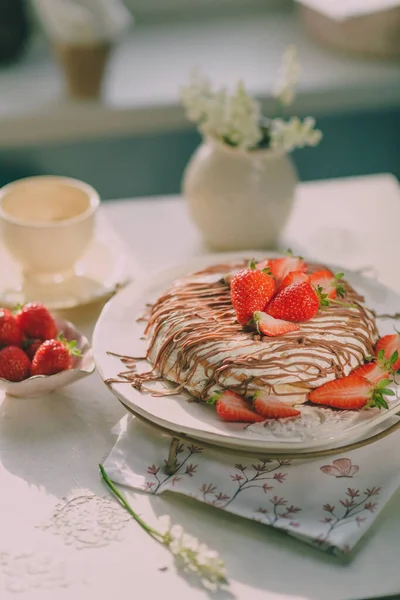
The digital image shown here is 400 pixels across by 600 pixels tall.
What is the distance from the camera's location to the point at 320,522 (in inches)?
40.8

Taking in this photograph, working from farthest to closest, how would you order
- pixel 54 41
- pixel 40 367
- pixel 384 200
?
pixel 54 41 → pixel 384 200 → pixel 40 367

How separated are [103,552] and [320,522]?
0.85ft

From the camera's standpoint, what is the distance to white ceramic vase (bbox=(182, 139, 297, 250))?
1621 millimetres

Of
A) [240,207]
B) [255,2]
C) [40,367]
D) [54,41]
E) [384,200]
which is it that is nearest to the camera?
[40,367]

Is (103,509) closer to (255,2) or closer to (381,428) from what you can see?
(381,428)

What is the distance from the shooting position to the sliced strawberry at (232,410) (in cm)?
110

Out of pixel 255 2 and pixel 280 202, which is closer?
pixel 280 202

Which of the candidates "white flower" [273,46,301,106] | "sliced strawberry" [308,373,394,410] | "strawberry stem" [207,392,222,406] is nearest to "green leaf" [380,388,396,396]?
"sliced strawberry" [308,373,394,410]

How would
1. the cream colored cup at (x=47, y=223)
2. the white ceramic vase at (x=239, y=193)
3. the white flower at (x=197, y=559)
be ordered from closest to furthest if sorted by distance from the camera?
the white flower at (x=197, y=559), the cream colored cup at (x=47, y=223), the white ceramic vase at (x=239, y=193)

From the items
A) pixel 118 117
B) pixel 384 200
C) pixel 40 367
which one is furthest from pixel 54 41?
pixel 40 367

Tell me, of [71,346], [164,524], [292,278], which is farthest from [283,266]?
[164,524]

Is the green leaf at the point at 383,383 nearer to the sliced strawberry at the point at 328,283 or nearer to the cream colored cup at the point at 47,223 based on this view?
the sliced strawberry at the point at 328,283

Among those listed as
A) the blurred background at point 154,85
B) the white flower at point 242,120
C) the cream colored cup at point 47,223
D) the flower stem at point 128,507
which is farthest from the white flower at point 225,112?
the blurred background at point 154,85

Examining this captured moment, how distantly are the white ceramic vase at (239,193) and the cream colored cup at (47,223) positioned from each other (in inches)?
8.3
